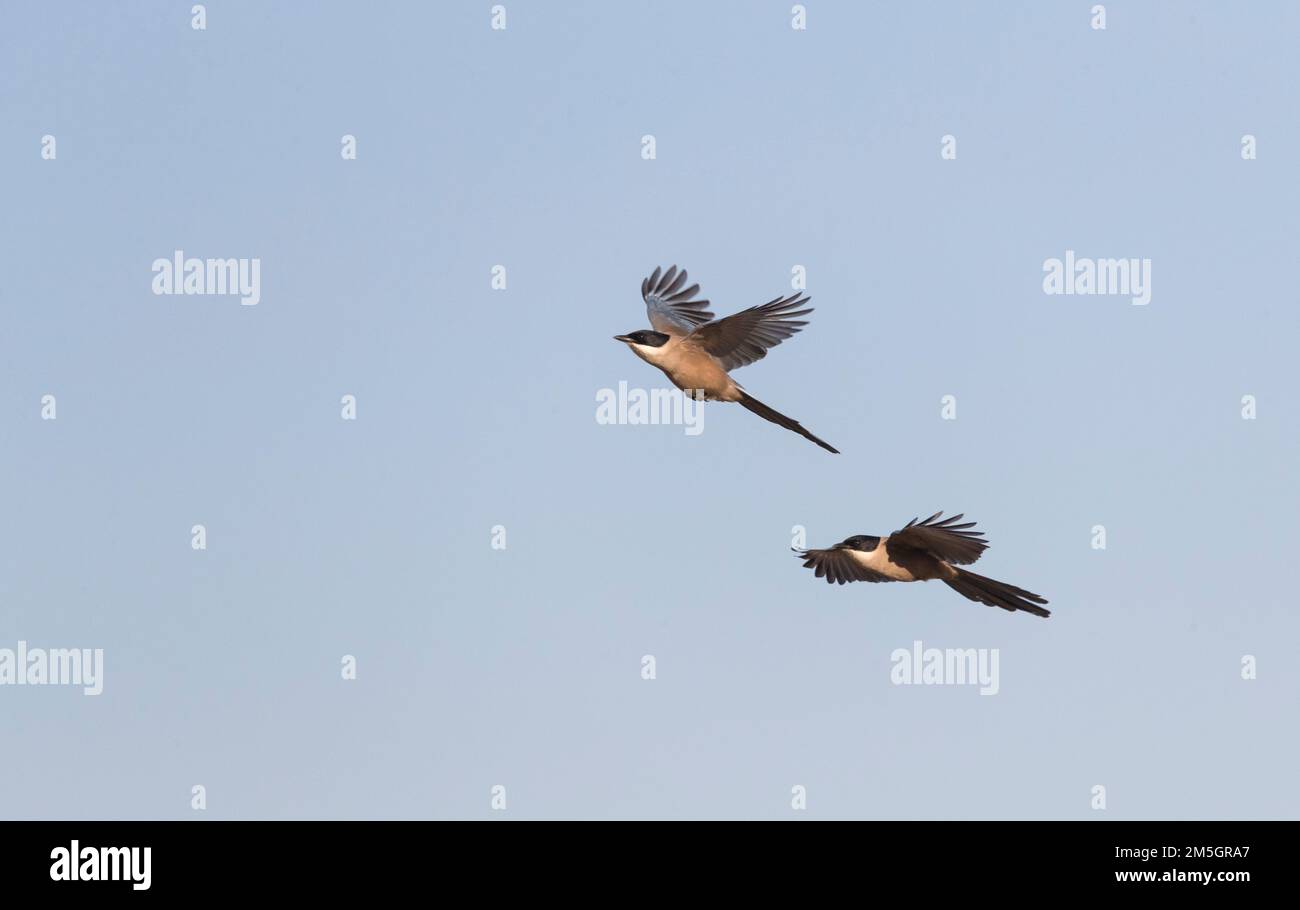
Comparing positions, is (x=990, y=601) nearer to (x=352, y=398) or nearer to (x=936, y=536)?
(x=936, y=536)

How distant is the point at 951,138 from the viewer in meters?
17.7

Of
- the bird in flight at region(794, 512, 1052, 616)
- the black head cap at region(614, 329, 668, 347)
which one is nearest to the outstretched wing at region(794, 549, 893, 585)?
the bird in flight at region(794, 512, 1052, 616)

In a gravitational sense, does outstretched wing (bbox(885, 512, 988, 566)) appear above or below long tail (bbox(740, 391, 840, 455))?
below

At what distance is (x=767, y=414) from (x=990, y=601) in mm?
2334

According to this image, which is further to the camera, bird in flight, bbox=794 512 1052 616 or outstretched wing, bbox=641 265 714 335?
outstretched wing, bbox=641 265 714 335

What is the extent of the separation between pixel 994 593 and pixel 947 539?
572 millimetres

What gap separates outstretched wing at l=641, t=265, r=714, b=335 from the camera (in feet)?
51.8

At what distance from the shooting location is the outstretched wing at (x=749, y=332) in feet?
48.2

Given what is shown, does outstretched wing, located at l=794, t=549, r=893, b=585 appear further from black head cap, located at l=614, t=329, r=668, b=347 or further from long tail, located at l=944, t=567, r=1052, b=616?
black head cap, located at l=614, t=329, r=668, b=347

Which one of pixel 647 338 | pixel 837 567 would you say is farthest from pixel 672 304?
pixel 837 567

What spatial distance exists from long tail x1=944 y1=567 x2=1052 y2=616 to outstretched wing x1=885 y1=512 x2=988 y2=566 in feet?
0.70

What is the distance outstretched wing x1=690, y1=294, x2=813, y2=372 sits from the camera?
48.2 ft

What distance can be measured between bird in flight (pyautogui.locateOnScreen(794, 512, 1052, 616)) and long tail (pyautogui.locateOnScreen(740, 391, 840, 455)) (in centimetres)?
85

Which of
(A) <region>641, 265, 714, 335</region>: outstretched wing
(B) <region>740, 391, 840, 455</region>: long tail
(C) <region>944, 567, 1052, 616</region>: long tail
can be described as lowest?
(C) <region>944, 567, 1052, 616</region>: long tail
